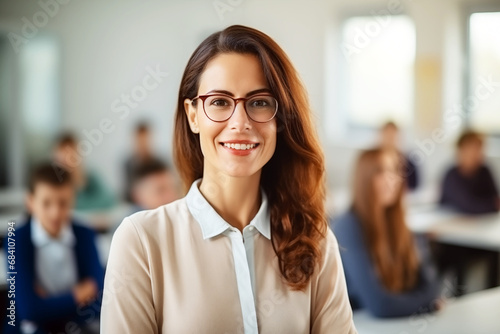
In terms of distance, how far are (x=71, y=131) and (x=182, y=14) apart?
63 cm

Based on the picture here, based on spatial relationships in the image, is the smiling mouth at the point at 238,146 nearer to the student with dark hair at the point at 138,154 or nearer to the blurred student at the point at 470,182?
the student with dark hair at the point at 138,154

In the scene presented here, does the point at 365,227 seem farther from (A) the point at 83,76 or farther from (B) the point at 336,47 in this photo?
(B) the point at 336,47

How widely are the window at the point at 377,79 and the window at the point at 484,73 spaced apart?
475 mm

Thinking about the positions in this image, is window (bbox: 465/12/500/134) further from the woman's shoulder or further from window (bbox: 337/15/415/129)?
the woman's shoulder

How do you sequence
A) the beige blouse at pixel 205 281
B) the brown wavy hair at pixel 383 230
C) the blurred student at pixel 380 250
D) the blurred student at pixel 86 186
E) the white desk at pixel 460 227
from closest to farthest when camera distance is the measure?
the beige blouse at pixel 205 281 < the blurred student at pixel 380 250 < the brown wavy hair at pixel 383 230 < the blurred student at pixel 86 186 < the white desk at pixel 460 227

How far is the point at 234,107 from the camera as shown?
0.92 meters

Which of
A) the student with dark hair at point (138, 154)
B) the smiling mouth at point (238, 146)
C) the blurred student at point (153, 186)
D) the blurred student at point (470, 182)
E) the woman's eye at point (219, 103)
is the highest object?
the woman's eye at point (219, 103)

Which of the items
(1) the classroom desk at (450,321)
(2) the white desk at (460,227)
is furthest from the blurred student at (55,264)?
(2) the white desk at (460,227)

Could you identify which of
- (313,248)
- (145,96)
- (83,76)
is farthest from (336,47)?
(313,248)

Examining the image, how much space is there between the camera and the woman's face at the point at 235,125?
914mm

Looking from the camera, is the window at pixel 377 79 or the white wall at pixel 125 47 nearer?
the white wall at pixel 125 47

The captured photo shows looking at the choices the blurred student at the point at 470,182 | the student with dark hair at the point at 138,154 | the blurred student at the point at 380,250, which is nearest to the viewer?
the blurred student at the point at 380,250

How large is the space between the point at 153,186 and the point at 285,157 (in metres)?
1.59

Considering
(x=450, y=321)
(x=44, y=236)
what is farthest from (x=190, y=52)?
(x=450, y=321)
